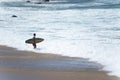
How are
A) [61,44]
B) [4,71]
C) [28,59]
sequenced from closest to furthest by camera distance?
1. [4,71]
2. [28,59]
3. [61,44]

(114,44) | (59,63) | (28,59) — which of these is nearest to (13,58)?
(28,59)

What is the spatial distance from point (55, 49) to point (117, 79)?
691 cm

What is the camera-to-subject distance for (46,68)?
538 inches

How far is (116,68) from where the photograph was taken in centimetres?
1325

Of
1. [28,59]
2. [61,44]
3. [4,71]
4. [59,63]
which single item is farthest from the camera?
[61,44]

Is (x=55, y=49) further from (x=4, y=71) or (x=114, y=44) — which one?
(x=4, y=71)

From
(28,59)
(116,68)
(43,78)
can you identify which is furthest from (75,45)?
(43,78)

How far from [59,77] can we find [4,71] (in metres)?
2.00

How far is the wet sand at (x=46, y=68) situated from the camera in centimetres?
1217

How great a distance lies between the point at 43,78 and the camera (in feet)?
39.4

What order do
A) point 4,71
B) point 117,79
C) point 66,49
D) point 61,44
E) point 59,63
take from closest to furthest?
point 117,79 < point 4,71 < point 59,63 < point 66,49 < point 61,44

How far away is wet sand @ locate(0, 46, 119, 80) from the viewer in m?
12.2

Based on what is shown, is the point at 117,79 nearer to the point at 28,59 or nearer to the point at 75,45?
the point at 28,59

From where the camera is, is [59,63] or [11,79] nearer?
[11,79]
